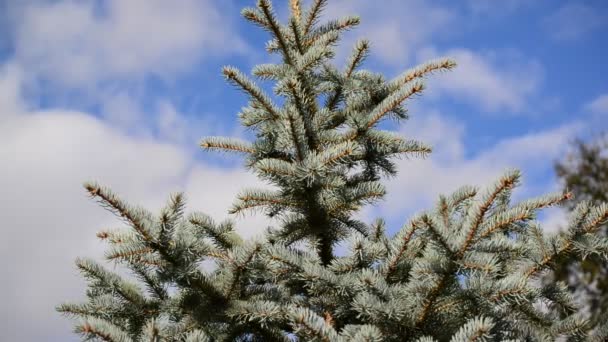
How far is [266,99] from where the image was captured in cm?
357

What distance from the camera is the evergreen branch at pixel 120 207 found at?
7.52 ft

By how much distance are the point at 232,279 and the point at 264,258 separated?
0.20 m

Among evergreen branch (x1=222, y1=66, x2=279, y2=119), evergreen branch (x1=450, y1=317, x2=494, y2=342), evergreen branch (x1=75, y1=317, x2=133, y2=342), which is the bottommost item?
evergreen branch (x1=450, y1=317, x2=494, y2=342)

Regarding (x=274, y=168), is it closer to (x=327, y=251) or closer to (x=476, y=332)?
(x=327, y=251)

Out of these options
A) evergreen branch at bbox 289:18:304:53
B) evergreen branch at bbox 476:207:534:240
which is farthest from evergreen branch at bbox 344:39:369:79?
evergreen branch at bbox 476:207:534:240

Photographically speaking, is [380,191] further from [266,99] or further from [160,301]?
[160,301]

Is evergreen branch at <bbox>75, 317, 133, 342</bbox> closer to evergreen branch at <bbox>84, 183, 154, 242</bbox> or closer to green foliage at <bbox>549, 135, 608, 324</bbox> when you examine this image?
evergreen branch at <bbox>84, 183, 154, 242</bbox>

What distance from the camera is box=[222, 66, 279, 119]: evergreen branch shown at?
3371mm

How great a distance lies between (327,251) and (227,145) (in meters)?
1.02

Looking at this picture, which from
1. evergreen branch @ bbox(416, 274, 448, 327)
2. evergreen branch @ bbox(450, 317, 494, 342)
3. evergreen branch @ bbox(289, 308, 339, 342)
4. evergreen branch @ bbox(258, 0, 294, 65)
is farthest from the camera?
evergreen branch @ bbox(258, 0, 294, 65)

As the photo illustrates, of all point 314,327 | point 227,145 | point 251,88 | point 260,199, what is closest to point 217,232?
point 260,199

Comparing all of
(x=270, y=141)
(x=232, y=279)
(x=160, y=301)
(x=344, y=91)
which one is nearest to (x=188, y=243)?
(x=232, y=279)

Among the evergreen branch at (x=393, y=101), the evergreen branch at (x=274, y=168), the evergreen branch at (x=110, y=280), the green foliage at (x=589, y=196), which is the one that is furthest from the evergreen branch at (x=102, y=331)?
the green foliage at (x=589, y=196)

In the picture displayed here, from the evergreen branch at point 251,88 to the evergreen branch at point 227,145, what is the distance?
0.28 m
